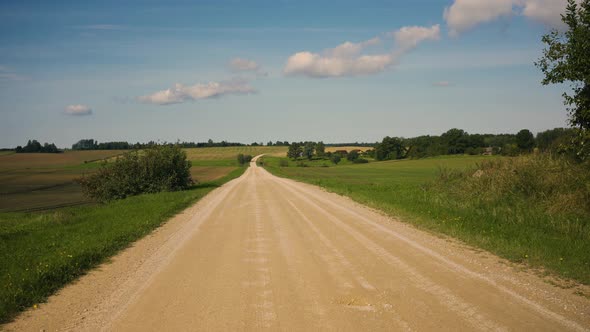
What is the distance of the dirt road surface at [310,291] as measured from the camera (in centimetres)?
537

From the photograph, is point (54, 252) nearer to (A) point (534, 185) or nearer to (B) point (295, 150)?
(A) point (534, 185)

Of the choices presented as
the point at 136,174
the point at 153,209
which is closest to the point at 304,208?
the point at 153,209

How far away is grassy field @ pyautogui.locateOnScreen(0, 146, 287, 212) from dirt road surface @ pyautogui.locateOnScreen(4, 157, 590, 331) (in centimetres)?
2651

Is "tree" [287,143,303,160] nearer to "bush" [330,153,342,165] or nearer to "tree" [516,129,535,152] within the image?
"bush" [330,153,342,165]

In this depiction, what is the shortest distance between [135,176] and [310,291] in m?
26.5

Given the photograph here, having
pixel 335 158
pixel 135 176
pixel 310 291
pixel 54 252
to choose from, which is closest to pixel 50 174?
pixel 135 176

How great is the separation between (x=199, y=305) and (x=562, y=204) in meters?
14.5

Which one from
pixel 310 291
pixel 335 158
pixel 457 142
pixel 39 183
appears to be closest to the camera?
pixel 310 291

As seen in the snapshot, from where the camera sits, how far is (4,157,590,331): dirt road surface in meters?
5.37

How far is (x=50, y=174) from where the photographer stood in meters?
72.5

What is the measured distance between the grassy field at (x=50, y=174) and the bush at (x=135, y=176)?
2.42m

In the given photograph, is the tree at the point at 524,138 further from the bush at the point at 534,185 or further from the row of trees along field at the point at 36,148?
the row of trees along field at the point at 36,148

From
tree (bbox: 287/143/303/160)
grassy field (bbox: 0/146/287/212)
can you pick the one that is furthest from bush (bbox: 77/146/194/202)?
tree (bbox: 287/143/303/160)

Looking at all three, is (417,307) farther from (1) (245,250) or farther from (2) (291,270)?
(1) (245,250)
